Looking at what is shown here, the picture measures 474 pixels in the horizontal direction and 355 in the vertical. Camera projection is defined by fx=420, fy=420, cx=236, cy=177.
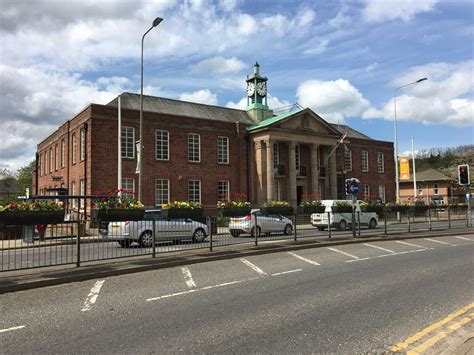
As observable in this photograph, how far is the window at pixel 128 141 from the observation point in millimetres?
30453

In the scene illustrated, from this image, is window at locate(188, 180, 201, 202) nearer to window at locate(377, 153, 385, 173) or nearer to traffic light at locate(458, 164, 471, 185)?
traffic light at locate(458, 164, 471, 185)

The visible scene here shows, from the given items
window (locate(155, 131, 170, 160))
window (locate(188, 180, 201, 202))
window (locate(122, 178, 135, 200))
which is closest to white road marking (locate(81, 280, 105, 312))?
window (locate(122, 178, 135, 200))

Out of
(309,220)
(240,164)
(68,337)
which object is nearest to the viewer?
(68,337)

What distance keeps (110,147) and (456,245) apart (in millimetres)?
22509

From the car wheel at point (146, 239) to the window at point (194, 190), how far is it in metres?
20.4

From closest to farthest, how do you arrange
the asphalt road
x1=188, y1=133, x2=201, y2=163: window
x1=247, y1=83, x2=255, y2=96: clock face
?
1. the asphalt road
2. x1=188, y1=133, x2=201, y2=163: window
3. x1=247, y1=83, x2=255, y2=96: clock face

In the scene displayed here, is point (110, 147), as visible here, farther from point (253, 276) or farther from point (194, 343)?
point (194, 343)

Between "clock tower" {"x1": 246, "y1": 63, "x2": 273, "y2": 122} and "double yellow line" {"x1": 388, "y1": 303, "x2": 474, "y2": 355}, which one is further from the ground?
"clock tower" {"x1": 246, "y1": 63, "x2": 273, "y2": 122}

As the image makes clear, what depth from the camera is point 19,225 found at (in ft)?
32.8

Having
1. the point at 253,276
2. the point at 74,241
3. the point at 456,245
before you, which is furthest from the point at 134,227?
the point at 456,245

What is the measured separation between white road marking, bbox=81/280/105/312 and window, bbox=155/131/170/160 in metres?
23.6

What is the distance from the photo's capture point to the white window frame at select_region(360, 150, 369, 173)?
156 feet

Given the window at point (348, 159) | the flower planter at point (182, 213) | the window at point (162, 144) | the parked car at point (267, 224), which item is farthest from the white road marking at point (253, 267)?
the window at point (348, 159)

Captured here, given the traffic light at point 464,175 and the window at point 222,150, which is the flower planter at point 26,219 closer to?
the traffic light at point 464,175
